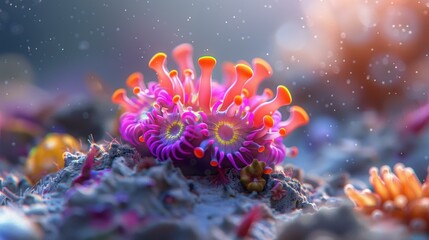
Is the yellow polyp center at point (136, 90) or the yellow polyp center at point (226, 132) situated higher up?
the yellow polyp center at point (136, 90)

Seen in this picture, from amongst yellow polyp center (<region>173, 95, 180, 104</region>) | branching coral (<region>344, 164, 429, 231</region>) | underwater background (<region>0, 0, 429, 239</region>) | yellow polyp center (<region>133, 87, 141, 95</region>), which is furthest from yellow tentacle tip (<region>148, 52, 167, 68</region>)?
underwater background (<region>0, 0, 429, 239</region>)

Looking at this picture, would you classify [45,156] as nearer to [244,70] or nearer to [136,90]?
[136,90]

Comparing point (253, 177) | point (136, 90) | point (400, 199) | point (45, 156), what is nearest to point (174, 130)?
point (136, 90)

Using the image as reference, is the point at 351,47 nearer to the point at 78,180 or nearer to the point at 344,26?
the point at 344,26

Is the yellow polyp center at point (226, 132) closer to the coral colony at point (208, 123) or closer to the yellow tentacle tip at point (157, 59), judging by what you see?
the coral colony at point (208, 123)

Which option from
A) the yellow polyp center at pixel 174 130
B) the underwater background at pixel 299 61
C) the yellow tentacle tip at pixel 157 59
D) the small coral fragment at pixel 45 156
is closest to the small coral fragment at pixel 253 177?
the yellow polyp center at pixel 174 130
